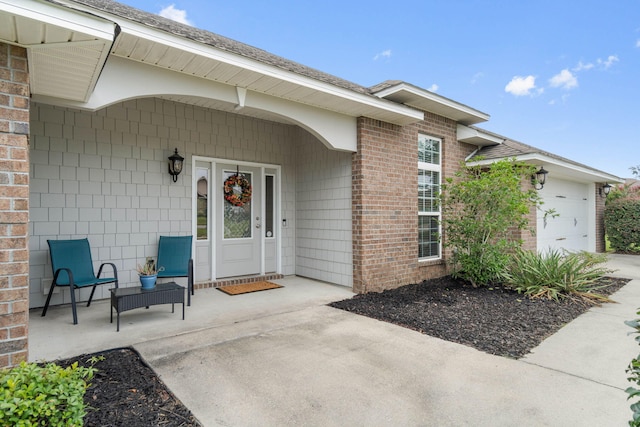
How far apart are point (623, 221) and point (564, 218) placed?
3.65 meters

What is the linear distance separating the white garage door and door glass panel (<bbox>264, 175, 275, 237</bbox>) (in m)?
6.72

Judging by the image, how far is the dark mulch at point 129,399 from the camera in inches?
84.5

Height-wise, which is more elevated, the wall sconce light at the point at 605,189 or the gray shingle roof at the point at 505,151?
the gray shingle roof at the point at 505,151

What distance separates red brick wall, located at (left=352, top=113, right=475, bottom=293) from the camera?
18.8ft

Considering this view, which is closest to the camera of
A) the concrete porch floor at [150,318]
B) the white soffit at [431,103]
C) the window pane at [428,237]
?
the concrete porch floor at [150,318]

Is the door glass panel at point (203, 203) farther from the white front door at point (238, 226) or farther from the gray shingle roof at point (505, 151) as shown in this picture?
the gray shingle roof at point (505, 151)

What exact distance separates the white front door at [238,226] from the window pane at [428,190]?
327cm

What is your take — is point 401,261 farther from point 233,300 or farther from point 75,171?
point 75,171

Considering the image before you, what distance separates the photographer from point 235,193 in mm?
6488

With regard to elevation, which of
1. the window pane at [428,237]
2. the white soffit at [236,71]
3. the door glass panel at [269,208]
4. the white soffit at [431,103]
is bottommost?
the window pane at [428,237]

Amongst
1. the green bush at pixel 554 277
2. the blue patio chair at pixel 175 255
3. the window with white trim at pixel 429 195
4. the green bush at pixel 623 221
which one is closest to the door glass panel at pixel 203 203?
the blue patio chair at pixel 175 255

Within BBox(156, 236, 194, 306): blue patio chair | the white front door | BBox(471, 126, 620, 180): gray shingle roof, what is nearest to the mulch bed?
BBox(156, 236, 194, 306): blue patio chair

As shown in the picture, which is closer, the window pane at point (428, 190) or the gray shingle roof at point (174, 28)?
the gray shingle roof at point (174, 28)

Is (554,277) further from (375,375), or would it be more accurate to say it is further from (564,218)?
(564,218)
